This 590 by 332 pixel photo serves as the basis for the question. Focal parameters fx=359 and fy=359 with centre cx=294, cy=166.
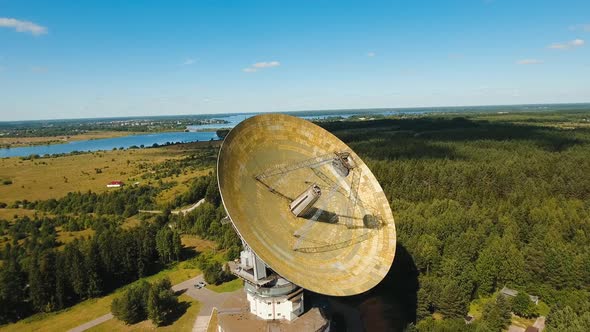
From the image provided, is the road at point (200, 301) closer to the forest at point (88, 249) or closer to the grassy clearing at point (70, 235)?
the forest at point (88, 249)

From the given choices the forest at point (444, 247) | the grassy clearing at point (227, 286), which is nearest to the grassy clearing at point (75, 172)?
the forest at point (444, 247)

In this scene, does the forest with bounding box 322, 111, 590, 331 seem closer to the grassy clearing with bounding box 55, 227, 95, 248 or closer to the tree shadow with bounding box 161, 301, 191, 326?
the tree shadow with bounding box 161, 301, 191, 326

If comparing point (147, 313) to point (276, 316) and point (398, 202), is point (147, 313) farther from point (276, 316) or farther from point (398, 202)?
point (398, 202)

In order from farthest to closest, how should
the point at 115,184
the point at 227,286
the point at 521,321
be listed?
the point at 115,184, the point at 227,286, the point at 521,321

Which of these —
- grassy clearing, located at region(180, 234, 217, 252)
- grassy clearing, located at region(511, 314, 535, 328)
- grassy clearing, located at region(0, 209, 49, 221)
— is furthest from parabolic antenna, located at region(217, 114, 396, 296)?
grassy clearing, located at region(0, 209, 49, 221)

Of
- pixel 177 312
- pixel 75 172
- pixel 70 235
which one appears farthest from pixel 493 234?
pixel 75 172

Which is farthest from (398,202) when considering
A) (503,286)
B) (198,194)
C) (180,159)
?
(180,159)

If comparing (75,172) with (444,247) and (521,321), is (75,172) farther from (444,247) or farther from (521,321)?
(521,321)
